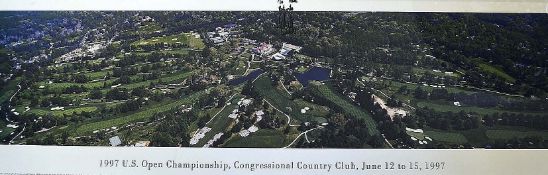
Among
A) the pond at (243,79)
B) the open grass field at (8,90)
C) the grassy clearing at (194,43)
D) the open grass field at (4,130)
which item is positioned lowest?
the open grass field at (4,130)

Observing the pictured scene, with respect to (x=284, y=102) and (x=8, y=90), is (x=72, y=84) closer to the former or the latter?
(x=8, y=90)

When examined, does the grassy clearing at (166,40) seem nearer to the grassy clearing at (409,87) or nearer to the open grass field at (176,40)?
the open grass field at (176,40)

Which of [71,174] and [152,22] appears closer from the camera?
[71,174]

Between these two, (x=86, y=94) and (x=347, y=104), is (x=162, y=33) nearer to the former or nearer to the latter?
(x=86, y=94)

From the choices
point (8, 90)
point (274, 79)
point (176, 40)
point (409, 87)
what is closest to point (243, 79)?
point (274, 79)

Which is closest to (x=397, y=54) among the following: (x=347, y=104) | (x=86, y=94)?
(x=347, y=104)

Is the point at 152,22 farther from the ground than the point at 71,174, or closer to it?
farther from the ground

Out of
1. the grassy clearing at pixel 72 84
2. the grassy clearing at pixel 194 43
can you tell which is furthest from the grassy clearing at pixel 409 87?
the grassy clearing at pixel 72 84
